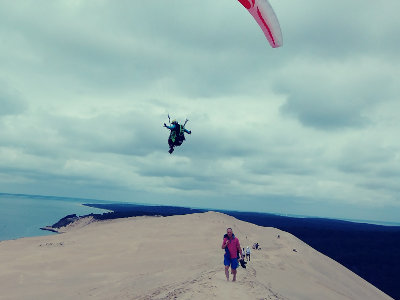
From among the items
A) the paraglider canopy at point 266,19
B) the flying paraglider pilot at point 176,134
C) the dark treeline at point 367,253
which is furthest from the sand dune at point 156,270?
the dark treeline at point 367,253

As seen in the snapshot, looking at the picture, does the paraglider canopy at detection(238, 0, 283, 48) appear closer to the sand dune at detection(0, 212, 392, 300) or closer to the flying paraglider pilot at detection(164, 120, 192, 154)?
the flying paraglider pilot at detection(164, 120, 192, 154)

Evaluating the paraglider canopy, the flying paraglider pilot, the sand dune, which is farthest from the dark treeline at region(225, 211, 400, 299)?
the paraglider canopy

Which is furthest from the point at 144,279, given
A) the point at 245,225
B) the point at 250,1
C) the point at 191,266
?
the point at 245,225

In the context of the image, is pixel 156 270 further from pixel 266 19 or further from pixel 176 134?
pixel 266 19

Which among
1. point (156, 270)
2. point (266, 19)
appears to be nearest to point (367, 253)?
point (156, 270)

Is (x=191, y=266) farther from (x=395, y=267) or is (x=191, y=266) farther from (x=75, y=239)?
(x=395, y=267)

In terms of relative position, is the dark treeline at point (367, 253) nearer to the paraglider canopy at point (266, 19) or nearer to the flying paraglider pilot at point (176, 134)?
the flying paraglider pilot at point (176, 134)
